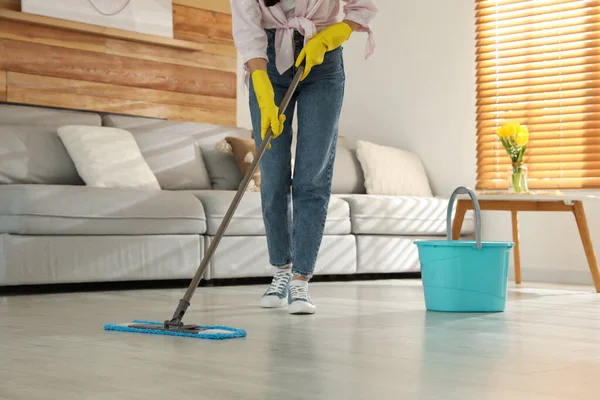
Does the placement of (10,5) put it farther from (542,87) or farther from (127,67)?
(542,87)

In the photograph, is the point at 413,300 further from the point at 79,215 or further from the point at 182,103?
the point at 182,103

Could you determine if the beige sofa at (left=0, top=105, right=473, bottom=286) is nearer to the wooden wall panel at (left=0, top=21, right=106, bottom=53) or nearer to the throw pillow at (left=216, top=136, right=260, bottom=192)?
the throw pillow at (left=216, top=136, right=260, bottom=192)

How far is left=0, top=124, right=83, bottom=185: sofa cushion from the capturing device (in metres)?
3.82

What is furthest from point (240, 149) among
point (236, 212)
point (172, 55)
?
point (172, 55)

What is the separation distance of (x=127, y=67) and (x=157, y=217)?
4.80 ft

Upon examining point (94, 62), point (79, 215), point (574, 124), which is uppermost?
point (94, 62)

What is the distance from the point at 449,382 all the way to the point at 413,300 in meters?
1.81

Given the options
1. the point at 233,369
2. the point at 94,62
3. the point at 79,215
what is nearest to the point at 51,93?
the point at 94,62

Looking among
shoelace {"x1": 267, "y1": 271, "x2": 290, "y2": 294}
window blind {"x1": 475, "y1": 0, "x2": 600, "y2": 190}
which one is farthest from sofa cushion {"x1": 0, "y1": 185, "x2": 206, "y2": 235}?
window blind {"x1": 475, "y1": 0, "x2": 600, "y2": 190}

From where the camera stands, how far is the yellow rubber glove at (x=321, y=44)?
2.58 meters

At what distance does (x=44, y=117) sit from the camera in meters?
4.27

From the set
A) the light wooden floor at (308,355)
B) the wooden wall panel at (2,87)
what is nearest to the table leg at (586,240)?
the light wooden floor at (308,355)

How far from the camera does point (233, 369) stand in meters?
1.60

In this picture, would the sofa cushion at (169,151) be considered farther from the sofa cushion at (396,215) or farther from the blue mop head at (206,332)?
the blue mop head at (206,332)
